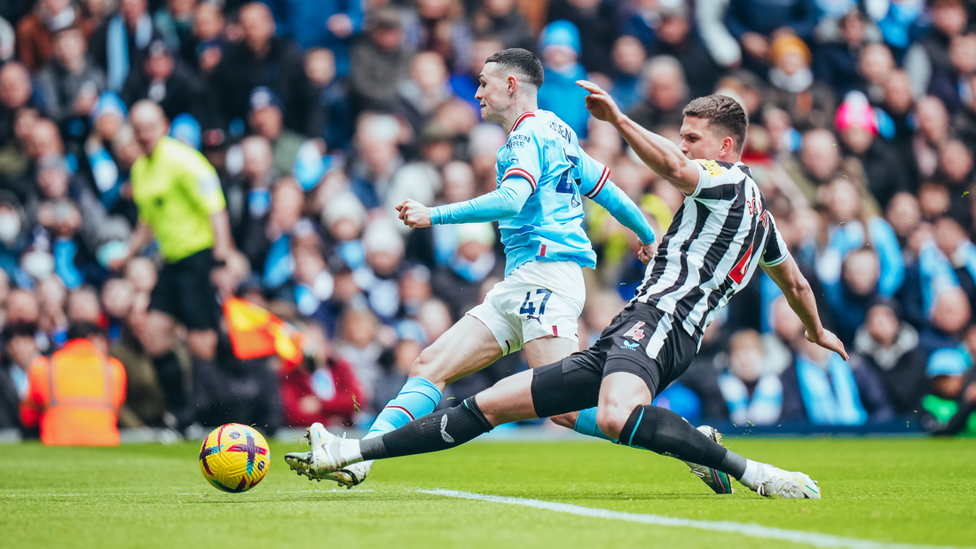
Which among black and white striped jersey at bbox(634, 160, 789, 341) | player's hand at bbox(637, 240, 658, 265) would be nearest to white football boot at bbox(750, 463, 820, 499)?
black and white striped jersey at bbox(634, 160, 789, 341)

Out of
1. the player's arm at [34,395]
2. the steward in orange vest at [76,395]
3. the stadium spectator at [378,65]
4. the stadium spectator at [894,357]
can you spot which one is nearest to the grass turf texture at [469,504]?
the steward in orange vest at [76,395]

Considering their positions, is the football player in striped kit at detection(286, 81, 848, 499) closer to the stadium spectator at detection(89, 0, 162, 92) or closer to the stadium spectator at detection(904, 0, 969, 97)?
the stadium spectator at detection(89, 0, 162, 92)

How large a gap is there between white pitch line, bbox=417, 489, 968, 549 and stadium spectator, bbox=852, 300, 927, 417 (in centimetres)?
741

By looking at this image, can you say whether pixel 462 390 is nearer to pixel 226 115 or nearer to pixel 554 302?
pixel 226 115

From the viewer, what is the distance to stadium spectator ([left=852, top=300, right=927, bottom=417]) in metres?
11.9

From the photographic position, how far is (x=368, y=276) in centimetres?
1250

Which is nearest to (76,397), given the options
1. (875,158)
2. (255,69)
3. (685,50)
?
(255,69)

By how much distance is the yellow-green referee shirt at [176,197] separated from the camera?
37.5 feet

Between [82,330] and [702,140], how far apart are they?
8060 mm

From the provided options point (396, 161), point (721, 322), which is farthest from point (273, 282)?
point (721, 322)

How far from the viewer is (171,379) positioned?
11953mm

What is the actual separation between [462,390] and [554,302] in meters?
6.00

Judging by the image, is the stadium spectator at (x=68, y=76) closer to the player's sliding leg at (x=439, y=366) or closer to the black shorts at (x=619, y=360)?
the player's sliding leg at (x=439, y=366)

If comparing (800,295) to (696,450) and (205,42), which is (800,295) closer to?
(696,450)
